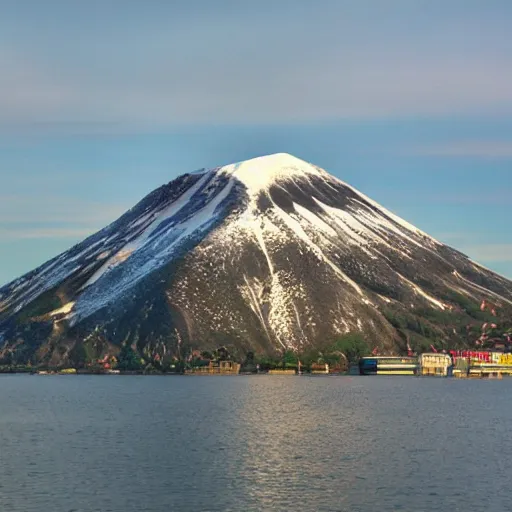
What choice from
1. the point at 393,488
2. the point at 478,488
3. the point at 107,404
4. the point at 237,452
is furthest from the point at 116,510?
the point at 107,404

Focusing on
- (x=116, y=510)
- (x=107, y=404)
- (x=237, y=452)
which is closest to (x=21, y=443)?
(x=237, y=452)

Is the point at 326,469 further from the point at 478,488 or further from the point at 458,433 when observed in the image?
the point at 458,433

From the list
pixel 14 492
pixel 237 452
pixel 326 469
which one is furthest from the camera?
pixel 237 452

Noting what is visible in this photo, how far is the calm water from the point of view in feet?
263

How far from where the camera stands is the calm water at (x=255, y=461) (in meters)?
80.3

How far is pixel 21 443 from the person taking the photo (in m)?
118

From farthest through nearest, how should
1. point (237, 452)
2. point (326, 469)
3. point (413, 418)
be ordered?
point (413, 418) → point (237, 452) → point (326, 469)

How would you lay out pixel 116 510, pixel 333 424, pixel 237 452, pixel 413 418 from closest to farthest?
1. pixel 116 510
2. pixel 237 452
3. pixel 333 424
4. pixel 413 418

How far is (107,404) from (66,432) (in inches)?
2412

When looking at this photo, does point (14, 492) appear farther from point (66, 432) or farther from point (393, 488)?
point (66, 432)

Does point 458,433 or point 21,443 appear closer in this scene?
point 21,443

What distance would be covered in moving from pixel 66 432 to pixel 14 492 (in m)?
50.3

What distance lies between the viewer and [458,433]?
133 meters

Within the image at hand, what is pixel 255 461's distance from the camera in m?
103
